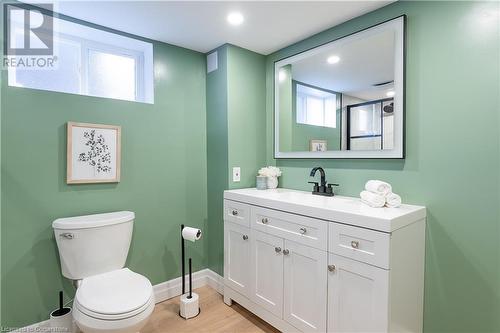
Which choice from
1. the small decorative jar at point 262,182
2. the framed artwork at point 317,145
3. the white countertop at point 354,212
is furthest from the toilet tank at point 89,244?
the framed artwork at point 317,145

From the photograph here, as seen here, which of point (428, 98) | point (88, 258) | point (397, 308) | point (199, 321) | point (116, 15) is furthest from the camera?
point (199, 321)

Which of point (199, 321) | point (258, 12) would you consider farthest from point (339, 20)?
point (199, 321)

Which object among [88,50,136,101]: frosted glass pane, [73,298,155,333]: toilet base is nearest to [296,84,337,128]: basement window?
[88,50,136,101]: frosted glass pane

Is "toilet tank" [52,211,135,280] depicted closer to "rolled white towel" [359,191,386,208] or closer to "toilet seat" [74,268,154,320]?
"toilet seat" [74,268,154,320]

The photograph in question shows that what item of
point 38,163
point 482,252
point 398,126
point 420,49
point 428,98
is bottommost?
point 482,252

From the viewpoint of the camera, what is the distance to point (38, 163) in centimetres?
184

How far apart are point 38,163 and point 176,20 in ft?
4.61

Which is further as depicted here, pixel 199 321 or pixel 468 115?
pixel 199 321

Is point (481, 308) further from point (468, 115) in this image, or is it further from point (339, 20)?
point (339, 20)

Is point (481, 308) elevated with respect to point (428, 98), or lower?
lower

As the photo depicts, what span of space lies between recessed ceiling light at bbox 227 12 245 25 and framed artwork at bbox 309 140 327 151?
109 centimetres

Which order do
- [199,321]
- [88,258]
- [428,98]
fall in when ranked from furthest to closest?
[199,321] → [88,258] → [428,98]

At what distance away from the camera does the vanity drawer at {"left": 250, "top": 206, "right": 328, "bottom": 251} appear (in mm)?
1606

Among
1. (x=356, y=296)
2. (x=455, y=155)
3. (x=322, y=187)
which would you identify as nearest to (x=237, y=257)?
(x=322, y=187)
